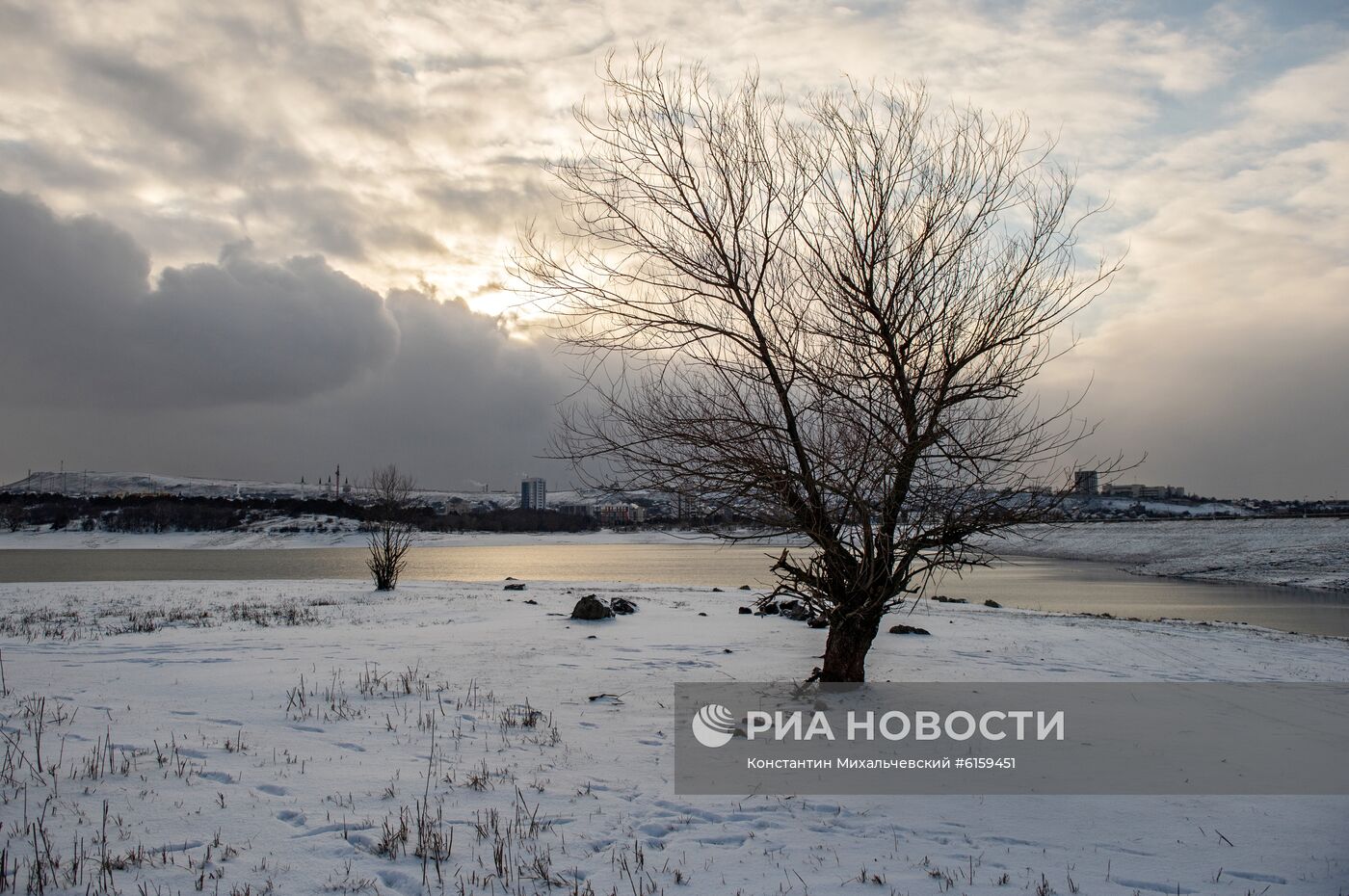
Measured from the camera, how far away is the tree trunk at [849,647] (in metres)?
9.16

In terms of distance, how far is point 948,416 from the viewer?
8430 mm

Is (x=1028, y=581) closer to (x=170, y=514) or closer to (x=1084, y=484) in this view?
(x=1084, y=484)

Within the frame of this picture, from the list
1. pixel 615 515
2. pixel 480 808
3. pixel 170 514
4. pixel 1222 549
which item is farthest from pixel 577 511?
pixel 480 808

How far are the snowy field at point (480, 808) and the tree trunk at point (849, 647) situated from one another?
1.51 meters

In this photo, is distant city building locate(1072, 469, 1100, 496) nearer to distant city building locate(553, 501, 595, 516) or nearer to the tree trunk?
the tree trunk

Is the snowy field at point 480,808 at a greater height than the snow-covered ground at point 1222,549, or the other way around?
the snowy field at point 480,808

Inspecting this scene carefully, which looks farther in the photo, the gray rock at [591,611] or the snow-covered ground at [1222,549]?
the snow-covered ground at [1222,549]

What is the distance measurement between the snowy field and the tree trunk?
59.6 inches

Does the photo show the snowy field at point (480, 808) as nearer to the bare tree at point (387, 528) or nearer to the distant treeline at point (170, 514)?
the bare tree at point (387, 528)

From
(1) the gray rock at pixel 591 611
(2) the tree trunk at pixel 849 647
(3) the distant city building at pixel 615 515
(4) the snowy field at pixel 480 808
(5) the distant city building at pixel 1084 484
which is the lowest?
(3) the distant city building at pixel 615 515

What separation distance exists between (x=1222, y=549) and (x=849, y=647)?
194 feet

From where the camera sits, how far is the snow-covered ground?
1678 inches

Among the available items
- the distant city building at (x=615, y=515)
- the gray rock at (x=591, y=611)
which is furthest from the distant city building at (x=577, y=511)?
the gray rock at (x=591, y=611)

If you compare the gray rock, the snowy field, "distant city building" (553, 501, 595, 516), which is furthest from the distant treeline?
the snowy field
